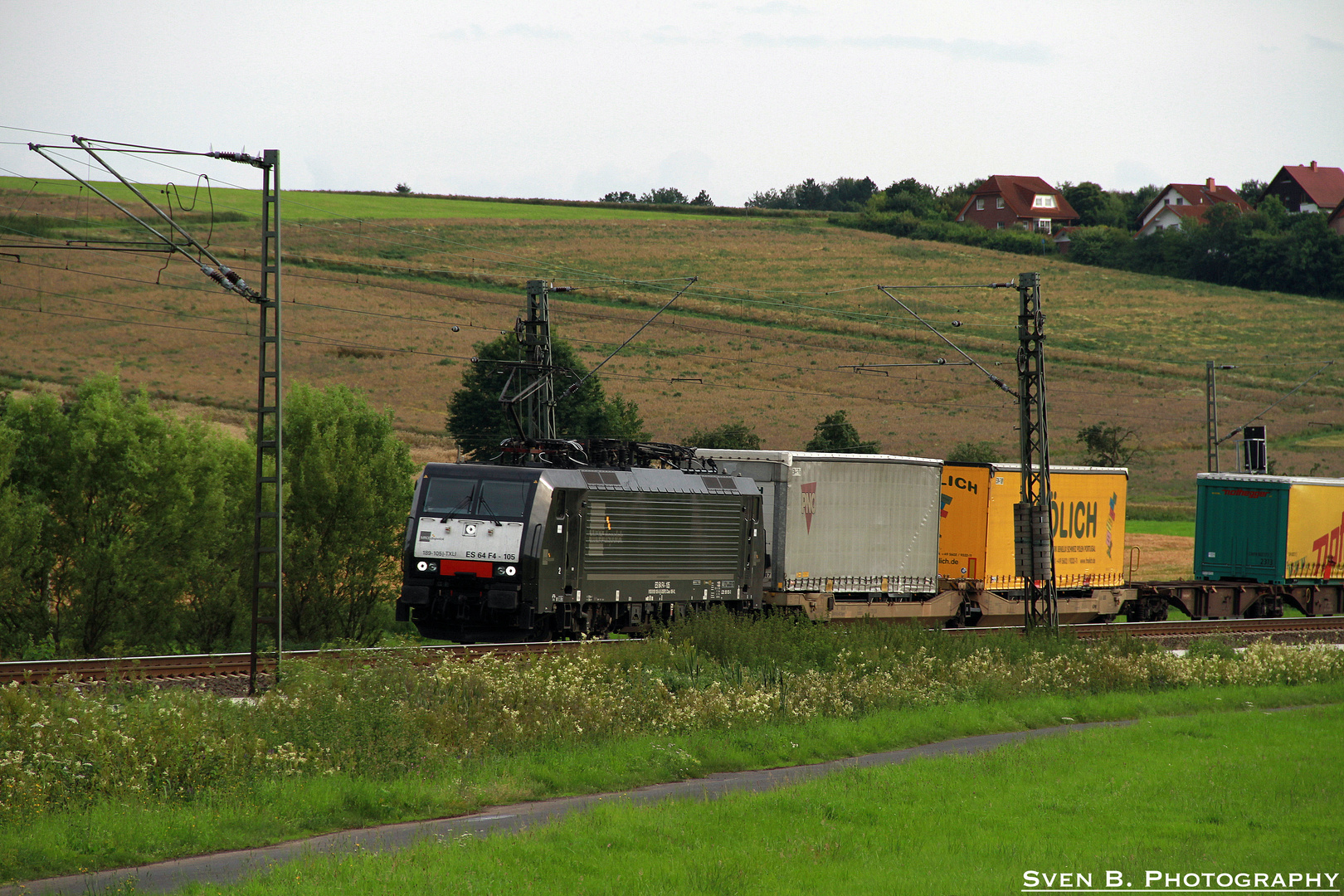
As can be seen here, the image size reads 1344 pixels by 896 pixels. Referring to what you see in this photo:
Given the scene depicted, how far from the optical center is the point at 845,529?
93.0 ft

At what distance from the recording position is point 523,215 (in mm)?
112938

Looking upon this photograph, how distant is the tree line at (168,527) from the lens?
2775 cm

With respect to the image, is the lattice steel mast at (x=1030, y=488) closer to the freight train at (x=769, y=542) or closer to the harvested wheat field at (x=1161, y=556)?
the freight train at (x=769, y=542)

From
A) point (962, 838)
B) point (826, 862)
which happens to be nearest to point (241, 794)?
point (826, 862)

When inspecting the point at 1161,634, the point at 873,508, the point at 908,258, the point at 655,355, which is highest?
the point at 908,258

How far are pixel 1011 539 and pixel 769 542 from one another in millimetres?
7709

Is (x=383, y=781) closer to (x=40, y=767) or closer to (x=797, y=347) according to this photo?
(x=40, y=767)

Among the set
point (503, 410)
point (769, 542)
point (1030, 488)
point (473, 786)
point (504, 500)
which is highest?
point (503, 410)

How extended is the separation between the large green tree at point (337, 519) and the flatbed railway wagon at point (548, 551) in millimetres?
7937

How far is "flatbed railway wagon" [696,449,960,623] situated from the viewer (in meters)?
27.6

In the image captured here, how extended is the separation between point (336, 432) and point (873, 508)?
1349cm

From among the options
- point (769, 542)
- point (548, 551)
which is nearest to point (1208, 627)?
point (769, 542)

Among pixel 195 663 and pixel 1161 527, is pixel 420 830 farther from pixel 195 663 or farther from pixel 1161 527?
pixel 1161 527

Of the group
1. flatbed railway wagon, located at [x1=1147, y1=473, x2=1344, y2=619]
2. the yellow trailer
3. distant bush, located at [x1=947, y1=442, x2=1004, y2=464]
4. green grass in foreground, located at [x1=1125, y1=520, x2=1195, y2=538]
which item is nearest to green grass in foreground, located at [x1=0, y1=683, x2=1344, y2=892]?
the yellow trailer
